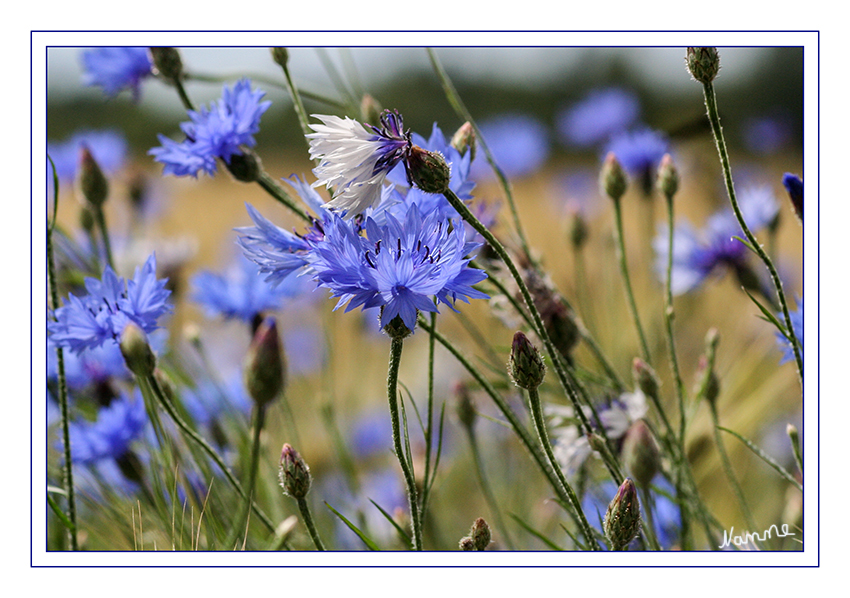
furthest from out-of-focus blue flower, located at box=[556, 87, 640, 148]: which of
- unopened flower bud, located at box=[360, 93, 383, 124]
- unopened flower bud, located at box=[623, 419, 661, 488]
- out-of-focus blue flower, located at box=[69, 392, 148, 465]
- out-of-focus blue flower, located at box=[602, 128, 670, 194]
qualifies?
out-of-focus blue flower, located at box=[69, 392, 148, 465]

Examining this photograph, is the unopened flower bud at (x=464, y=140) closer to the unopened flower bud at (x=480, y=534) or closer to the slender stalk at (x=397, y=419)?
the slender stalk at (x=397, y=419)

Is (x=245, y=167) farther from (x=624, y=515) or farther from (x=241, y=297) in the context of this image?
(x=624, y=515)

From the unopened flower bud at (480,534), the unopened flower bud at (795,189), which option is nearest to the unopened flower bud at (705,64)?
the unopened flower bud at (795,189)
